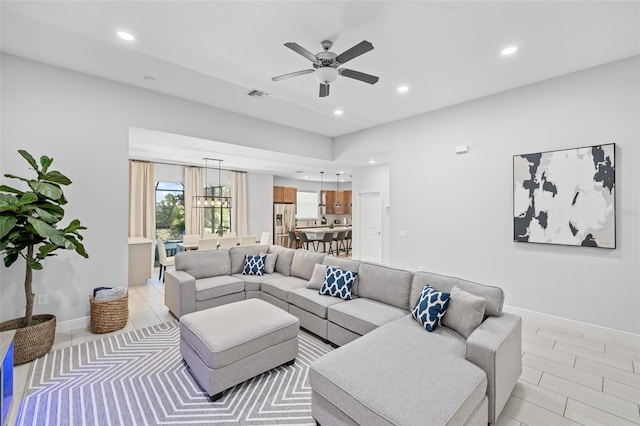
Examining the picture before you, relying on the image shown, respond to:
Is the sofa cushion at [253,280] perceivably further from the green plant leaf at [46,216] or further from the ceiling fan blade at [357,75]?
the ceiling fan blade at [357,75]

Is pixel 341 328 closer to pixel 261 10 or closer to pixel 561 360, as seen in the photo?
pixel 561 360

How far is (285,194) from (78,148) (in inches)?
270

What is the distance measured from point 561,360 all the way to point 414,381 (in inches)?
85.8

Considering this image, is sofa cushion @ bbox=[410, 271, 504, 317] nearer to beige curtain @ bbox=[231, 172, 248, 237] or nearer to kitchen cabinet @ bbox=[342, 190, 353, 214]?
beige curtain @ bbox=[231, 172, 248, 237]

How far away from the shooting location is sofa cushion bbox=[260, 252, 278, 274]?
181 inches

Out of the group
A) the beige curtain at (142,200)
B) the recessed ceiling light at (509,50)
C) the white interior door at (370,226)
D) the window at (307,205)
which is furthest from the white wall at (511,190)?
the window at (307,205)

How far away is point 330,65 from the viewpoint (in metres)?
2.69

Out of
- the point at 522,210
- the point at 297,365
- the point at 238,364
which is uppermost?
the point at 522,210

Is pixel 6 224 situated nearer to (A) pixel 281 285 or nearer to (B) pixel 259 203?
(A) pixel 281 285

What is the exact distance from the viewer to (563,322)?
355 centimetres

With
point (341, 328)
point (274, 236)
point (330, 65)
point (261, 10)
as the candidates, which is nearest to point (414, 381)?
point (341, 328)

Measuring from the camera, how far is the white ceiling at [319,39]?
238cm

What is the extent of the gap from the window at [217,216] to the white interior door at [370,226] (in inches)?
160

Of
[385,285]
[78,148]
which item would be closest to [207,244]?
[78,148]
